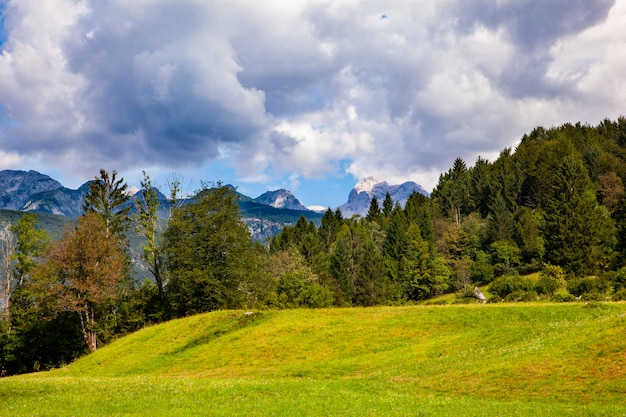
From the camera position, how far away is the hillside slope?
71.7ft

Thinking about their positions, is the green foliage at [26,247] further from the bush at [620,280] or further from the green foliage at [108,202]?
the bush at [620,280]

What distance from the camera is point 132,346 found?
151 ft

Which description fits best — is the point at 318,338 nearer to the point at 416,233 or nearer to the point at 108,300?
the point at 108,300

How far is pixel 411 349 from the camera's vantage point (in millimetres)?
33344

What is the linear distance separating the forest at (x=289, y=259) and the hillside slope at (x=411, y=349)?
1422cm

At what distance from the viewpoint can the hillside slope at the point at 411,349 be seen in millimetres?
21844

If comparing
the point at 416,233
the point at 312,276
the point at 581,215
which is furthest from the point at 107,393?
the point at 416,233

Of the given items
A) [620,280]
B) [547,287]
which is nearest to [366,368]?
[547,287]

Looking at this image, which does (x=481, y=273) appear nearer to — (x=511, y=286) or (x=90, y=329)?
(x=511, y=286)

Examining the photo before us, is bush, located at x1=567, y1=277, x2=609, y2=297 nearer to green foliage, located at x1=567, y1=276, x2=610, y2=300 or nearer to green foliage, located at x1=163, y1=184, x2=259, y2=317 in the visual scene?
green foliage, located at x1=567, y1=276, x2=610, y2=300

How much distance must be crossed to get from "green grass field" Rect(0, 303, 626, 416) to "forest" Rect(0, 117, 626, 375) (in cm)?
1679

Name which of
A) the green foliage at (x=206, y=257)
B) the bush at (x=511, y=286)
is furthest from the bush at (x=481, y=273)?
the green foliage at (x=206, y=257)

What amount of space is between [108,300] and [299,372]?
45097 millimetres

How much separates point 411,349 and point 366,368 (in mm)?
5145
